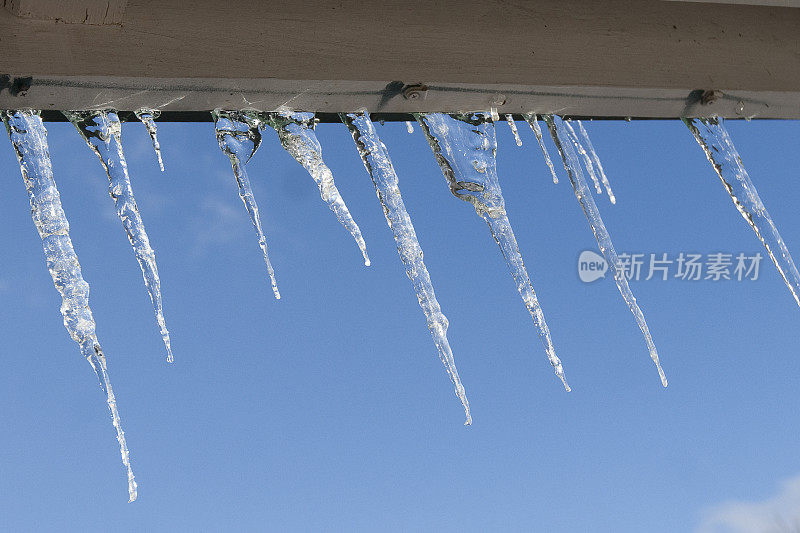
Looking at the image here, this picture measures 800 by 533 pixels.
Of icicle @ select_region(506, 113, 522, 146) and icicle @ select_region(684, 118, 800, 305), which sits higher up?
icicle @ select_region(506, 113, 522, 146)

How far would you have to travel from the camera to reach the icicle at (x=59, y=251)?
60.1 inches

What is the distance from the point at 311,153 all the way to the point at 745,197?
0.93 metres

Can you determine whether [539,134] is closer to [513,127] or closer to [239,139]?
[513,127]

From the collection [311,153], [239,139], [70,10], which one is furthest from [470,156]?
[70,10]

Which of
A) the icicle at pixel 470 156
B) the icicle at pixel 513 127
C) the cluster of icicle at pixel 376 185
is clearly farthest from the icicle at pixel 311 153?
the icicle at pixel 513 127

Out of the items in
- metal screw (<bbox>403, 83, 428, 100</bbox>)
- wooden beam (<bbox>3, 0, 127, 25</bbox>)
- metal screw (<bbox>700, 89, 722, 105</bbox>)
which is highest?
wooden beam (<bbox>3, 0, 127, 25</bbox>)

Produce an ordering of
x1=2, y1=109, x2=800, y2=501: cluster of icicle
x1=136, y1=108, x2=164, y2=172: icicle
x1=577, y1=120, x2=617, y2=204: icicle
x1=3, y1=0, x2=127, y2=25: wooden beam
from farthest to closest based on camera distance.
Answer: x1=577, y1=120, x2=617, y2=204: icicle, x1=2, y1=109, x2=800, y2=501: cluster of icicle, x1=136, y1=108, x2=164, y2=172: icicle, x1=3, y1=0, x2=127, y2=25: wooden beam

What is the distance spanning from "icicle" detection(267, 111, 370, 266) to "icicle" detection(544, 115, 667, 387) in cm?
45

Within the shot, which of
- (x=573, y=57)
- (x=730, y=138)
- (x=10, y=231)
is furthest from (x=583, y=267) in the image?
(x=10, y=231)

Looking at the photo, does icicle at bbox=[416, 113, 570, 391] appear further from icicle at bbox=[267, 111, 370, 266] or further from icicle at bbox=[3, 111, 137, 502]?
icicle at bbox=[3, 111, 137, 502]

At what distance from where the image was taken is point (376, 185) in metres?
1.78

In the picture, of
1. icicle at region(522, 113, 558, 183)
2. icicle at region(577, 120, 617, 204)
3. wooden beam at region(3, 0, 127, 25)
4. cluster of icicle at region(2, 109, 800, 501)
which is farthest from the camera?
icicle at region(577, 120, 617, 204)

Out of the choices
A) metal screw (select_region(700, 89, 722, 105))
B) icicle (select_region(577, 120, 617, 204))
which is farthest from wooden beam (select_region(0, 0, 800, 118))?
icicle (select_region(577, 120, 617, 204))

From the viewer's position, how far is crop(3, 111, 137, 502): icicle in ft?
5.01
